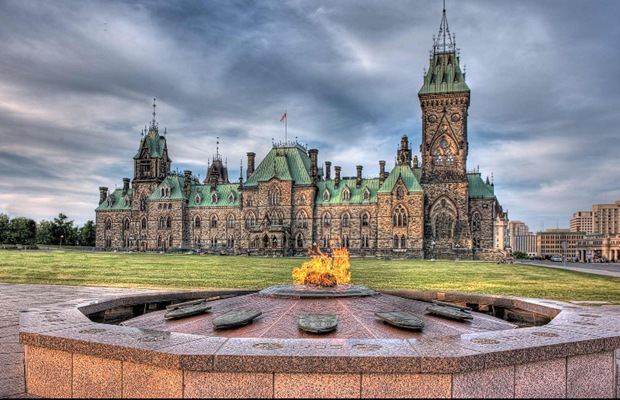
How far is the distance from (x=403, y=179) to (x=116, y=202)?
184 ft

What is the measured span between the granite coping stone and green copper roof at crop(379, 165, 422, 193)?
63.3m

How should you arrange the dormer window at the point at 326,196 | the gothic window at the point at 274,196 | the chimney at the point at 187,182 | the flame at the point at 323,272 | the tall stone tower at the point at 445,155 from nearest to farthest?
the flame at the point at 323,272 < the tall stone tower at the point at 445,155 < the dormer window at the point at 326,196 < the gothic window at the point at 274,196 < the chimney at the point at 187,182

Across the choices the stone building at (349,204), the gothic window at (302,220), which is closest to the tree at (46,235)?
the stone building at (349,204)

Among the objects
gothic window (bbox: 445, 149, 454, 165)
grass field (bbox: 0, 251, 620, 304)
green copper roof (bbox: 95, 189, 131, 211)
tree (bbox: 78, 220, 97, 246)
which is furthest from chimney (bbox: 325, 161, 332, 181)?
tree (bbox: 78, 220, 97, 246)

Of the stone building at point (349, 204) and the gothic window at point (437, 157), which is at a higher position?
the gothic window at point (437, 157)

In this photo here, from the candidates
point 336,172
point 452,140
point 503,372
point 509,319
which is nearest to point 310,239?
point 336,172

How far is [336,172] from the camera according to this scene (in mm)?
76875

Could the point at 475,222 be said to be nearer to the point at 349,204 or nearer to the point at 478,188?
the point at 478,188

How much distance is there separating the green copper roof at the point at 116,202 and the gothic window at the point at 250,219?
26769mm

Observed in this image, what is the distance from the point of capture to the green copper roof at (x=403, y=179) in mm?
68812

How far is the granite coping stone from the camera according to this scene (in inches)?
183

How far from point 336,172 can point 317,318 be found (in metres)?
70.4

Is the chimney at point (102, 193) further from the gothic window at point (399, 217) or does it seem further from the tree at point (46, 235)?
the gothic window at point (399, 217)

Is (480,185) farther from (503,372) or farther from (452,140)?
(503,372)
